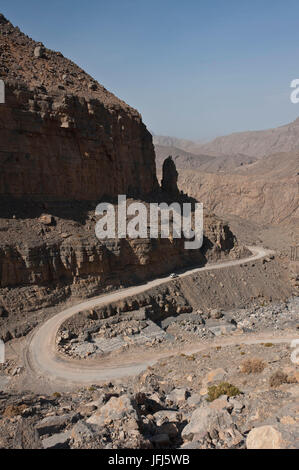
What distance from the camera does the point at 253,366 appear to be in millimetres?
19141

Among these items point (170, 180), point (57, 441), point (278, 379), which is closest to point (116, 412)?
point (57, 441)

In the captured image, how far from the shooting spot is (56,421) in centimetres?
1287

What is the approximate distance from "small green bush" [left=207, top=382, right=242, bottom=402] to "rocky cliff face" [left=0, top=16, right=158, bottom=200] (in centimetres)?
2682

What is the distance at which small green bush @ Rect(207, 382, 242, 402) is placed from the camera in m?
15.8

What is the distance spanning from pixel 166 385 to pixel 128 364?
6.74 meters

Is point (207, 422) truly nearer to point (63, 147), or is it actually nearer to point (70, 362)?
point (70, 362)

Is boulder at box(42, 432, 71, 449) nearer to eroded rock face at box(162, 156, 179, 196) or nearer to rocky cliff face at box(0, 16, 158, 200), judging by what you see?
rocky cliff face at box(0, 16, 158, 200)

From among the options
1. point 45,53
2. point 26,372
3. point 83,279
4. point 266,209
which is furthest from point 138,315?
point 266,209

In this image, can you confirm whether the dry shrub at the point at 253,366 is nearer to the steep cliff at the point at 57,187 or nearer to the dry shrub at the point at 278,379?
the dry shrub at the point at 278,379

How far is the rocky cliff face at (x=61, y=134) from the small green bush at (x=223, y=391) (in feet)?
88.0

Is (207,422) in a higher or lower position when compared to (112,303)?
higher

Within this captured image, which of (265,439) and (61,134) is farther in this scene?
(61,134)

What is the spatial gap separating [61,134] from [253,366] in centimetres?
3020

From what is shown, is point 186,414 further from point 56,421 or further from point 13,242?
point 13,242
